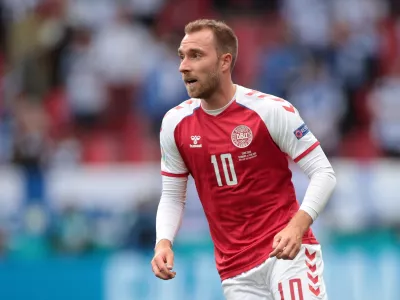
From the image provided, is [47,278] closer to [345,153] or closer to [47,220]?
[47,220]

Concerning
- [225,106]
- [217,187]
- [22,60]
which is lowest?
[217,187]

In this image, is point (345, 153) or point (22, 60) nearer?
point (345, 153)

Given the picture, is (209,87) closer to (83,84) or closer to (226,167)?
(226,167)

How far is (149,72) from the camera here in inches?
545

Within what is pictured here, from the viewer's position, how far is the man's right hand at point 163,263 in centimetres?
554

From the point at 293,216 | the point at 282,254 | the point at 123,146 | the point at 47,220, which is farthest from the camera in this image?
the point at 123,146

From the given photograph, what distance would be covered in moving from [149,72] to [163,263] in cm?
846

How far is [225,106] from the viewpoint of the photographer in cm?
586

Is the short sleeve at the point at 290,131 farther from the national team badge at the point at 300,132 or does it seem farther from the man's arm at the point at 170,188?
the man's arm at the point at 170,188

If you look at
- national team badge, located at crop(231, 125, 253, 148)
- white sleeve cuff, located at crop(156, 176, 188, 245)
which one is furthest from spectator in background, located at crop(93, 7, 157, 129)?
national team badge, located at crop(231, 125, 253, 148)

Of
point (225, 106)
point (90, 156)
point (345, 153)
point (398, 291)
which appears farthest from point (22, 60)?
point (225, 106)

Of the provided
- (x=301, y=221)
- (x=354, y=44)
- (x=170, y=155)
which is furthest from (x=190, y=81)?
(x=354, y=44)

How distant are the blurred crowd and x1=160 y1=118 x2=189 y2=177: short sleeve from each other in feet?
18.5

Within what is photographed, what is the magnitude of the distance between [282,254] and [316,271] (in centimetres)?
54
